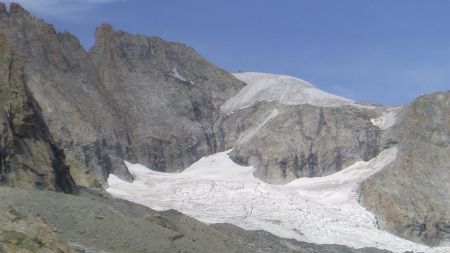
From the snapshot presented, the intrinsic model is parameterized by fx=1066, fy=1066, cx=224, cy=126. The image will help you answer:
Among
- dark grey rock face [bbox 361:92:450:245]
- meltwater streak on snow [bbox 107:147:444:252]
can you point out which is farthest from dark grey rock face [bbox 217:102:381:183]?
dark grey rock face [bbox 361:92:450:245]

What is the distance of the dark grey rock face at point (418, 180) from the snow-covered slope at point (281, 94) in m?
10.3

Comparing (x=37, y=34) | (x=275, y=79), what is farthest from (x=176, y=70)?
(x=37, y=34)

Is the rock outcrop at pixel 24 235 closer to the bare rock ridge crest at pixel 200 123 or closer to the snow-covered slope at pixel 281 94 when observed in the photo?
the bare rock ridge crest at pixel 200 123

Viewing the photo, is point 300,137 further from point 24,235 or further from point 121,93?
point 24,235

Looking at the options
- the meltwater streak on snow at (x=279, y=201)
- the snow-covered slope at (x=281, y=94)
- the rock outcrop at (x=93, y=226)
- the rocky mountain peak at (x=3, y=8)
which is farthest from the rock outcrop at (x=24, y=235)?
the snow-covered slope at (x=281, y=94)

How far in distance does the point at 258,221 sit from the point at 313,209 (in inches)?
263

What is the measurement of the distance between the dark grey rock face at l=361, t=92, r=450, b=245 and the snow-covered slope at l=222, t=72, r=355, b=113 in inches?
406

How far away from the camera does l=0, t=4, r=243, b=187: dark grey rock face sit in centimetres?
8662

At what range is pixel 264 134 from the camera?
95.3 metres

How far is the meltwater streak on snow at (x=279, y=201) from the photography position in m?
68.2

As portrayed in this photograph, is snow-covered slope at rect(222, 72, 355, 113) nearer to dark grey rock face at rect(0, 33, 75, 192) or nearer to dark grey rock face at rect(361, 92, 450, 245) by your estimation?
dark grey rock face at rect(361, 92, 450, 245)

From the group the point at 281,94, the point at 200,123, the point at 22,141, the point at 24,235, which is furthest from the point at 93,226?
the point at 200,123

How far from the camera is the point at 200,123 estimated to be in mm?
103500

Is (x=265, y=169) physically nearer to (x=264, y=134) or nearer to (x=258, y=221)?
(x=264, y=134)
